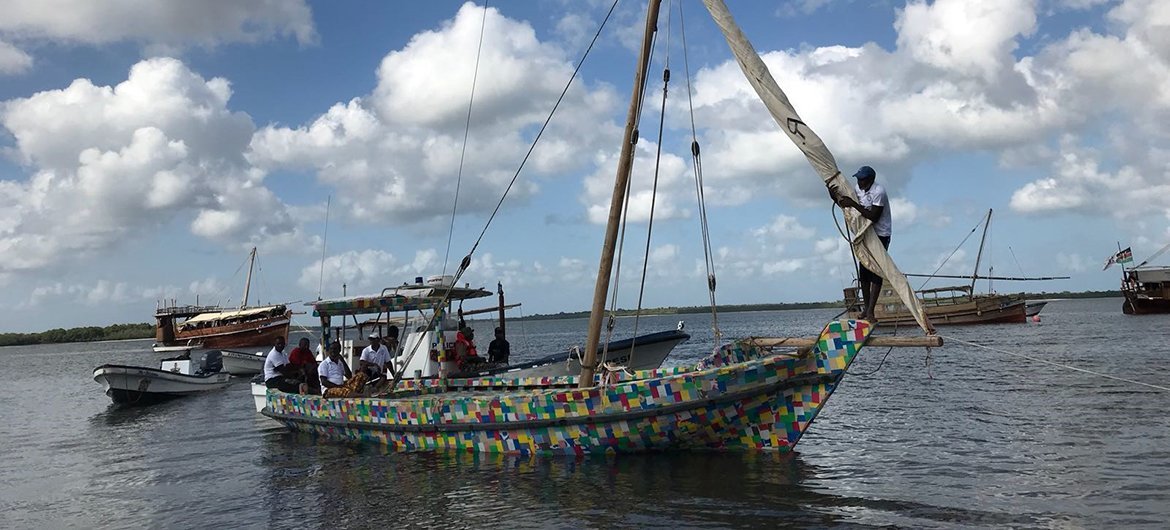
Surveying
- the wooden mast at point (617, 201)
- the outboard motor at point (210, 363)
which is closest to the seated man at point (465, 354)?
the wooden mast at point (617, 201)

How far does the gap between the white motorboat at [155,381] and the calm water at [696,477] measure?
676cm

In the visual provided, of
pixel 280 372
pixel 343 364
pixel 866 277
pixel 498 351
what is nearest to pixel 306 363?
pixel 280 372

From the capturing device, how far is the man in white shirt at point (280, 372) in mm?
19000

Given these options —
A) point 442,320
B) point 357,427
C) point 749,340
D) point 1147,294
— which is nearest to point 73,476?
point 357,427

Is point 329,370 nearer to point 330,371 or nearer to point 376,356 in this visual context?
point 330,371

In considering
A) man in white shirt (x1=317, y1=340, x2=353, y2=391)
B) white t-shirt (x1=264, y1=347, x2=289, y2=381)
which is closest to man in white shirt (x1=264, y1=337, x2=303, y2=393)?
white t-shirt (x1=264, y1=347, x2=289, y2=381)

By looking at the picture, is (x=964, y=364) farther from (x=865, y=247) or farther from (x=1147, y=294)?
(x=1147, y=294)

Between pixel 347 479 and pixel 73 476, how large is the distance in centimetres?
640

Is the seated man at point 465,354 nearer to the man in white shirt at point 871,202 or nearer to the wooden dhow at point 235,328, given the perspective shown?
the man in white shirt at point 871,202

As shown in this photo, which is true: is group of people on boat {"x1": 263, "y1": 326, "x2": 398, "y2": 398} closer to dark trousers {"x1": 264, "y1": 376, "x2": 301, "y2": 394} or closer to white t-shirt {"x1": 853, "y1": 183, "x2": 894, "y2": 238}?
dark trousers {"x1": 264, "y1": 376, "x2": 301, "y2": 394}

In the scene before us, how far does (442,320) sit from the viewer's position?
778 inches

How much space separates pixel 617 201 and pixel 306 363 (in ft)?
Answer: 35.6

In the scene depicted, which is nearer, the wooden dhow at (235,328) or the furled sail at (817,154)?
the furled sail at (817,154)

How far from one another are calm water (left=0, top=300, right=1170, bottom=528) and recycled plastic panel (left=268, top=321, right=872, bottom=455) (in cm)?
32
